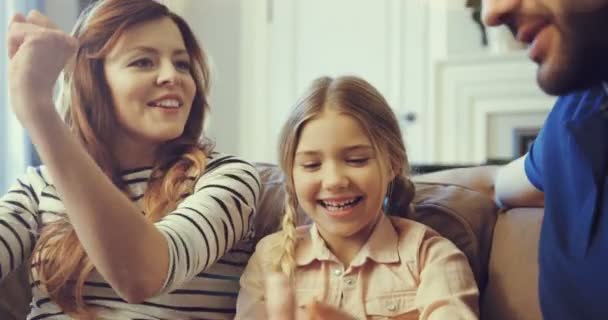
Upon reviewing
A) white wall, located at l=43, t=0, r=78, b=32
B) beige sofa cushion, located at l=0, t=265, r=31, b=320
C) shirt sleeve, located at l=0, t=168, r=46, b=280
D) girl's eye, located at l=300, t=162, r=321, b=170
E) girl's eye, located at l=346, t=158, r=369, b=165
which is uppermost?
white wall, located at l=43, t=0, r=78, b=32

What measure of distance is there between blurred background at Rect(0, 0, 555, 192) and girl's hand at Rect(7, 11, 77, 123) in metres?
2.08

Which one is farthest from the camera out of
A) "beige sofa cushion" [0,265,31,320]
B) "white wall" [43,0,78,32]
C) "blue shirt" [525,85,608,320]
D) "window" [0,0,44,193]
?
"white wall" [43,0,78,32]

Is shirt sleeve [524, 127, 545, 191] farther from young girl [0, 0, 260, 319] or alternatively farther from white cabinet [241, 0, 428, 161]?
white cabinet [241, 0, 428, 161]

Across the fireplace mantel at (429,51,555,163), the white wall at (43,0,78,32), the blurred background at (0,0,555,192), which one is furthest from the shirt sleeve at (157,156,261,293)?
the fireplace mantel at (429,51,555,163)

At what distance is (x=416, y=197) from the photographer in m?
1.24

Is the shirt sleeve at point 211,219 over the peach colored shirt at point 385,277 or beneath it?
over

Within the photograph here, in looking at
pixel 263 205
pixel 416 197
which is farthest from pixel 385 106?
pixel 263 205

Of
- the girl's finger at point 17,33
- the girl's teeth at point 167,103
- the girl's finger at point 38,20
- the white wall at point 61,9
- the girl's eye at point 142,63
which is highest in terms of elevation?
the girl's finger at point 38,20

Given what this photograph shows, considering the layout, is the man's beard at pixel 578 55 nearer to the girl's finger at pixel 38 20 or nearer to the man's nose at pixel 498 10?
the man's nose at pixel 498 10

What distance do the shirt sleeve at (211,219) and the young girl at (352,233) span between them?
0.07 m

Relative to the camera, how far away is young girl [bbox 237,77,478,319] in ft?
3.35

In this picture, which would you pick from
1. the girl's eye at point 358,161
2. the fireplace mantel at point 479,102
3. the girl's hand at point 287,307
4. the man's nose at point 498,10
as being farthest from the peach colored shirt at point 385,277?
the fireplace mantel at point 479,102

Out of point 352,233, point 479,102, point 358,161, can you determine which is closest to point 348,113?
point 358,161

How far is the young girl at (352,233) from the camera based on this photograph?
3.35 feet
